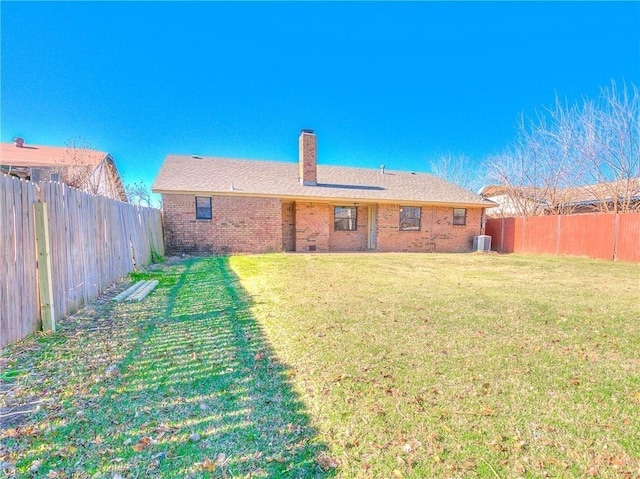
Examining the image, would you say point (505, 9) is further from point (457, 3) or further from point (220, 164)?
point (220, 164)

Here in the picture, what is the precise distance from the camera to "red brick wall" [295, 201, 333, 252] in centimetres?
1376

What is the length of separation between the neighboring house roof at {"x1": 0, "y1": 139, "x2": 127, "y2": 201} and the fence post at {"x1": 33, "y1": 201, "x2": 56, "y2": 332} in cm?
1227

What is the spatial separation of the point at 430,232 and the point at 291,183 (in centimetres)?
725

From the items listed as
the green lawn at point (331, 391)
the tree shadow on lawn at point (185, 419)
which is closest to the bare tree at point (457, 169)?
the green lawn at point (331, 391)

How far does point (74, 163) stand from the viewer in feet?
47.9

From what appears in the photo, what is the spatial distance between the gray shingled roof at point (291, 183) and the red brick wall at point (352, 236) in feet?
3.77

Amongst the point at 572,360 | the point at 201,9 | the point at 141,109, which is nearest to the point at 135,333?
the point at 572,360

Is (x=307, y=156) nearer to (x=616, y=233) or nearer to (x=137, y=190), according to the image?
(x=616, y=233)

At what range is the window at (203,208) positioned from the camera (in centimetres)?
1230

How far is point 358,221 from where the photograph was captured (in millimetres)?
14945

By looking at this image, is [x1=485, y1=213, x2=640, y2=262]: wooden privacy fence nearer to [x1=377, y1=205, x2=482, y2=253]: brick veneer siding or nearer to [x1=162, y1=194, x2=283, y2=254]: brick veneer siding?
[x1=377, y1=205, x2=482, y2=253]: brick veneer siding

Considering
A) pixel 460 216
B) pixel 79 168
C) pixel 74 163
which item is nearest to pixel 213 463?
pixel 460 216

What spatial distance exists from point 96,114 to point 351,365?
15.8 metres

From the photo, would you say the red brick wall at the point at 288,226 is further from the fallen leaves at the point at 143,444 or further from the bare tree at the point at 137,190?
the fallen leaves at the point at 143,444
